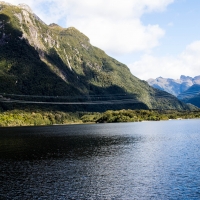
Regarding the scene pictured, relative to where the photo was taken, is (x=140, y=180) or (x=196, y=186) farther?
(x=140, y=180)

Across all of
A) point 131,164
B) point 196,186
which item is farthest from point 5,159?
point 196,186

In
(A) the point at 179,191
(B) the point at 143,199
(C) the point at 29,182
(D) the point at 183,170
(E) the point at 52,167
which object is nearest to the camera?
(B) the point at 143,199

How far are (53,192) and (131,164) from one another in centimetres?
2597

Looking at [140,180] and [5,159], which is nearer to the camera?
[140,180]

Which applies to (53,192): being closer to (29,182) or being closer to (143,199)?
(29,182)

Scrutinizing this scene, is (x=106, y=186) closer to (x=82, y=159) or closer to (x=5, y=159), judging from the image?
(x=82, y=159)

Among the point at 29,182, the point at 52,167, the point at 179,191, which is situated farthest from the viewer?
the point at 52,167

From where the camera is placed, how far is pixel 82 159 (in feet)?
251

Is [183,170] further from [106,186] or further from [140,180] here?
[106,186]

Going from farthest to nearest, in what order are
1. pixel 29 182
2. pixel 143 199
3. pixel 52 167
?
pixel 52 167 → pixel 29 182 → pixel 143 199

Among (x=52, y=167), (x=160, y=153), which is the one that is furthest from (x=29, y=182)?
(x=160, y=153)

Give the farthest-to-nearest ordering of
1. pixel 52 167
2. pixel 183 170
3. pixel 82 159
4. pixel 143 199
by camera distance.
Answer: pixel 82 159 → pixel 52 167 → pixel 183 170 → pixel 143 199

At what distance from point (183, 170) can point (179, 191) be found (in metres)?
14.3

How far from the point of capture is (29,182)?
53.1m
